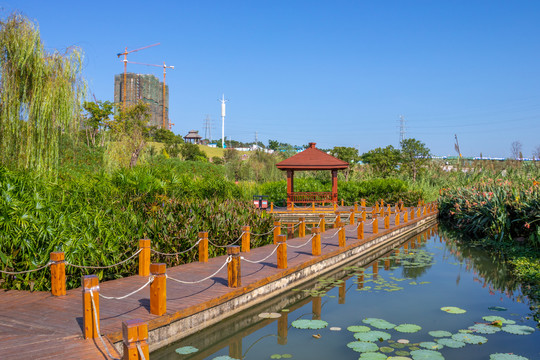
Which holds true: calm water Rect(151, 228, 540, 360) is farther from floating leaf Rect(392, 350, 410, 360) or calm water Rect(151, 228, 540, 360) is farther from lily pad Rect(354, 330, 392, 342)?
lily pad Rect(354, 330, 392, 342)

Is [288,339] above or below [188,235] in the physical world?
below

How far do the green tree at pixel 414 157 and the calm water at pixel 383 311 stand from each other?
28.5 meters

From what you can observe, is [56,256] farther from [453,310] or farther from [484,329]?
[453,310]

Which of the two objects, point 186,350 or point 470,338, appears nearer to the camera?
point 186,350

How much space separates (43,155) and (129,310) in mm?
7031

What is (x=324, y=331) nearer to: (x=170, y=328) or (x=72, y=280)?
(x=170, y=328)

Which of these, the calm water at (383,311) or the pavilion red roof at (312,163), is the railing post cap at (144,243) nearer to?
the calm water at (383,311)

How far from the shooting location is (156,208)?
1192 cm

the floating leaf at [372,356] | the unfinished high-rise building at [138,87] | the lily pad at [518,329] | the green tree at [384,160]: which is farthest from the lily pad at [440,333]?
the unfinished high-rise building at [138,87]

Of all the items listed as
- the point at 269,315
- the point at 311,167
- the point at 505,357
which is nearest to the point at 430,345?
the point at 505,357

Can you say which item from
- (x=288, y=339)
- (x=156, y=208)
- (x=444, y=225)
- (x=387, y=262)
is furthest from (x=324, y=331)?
(x=444, y=225)

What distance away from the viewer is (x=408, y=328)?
779cm

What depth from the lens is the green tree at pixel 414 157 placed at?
42.2 m

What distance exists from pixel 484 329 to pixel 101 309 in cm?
626
